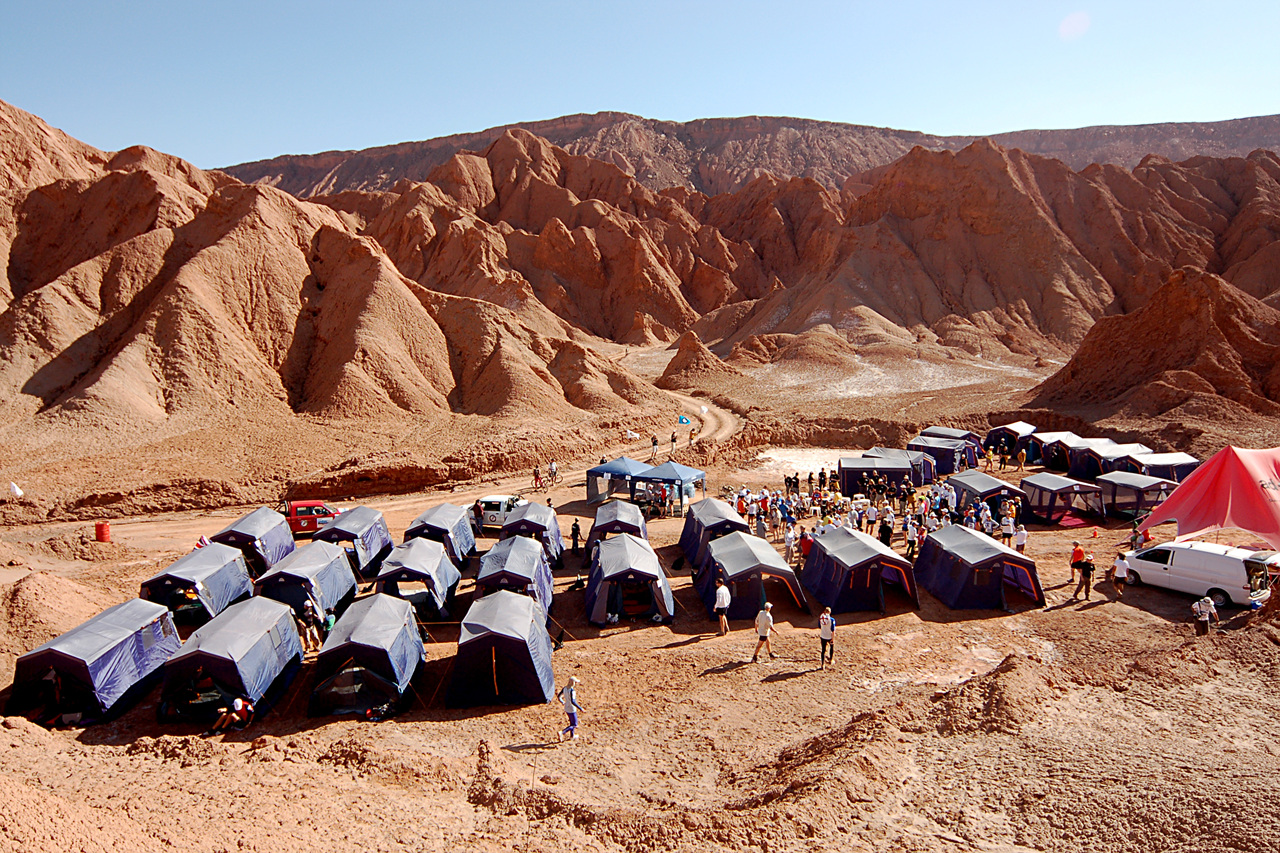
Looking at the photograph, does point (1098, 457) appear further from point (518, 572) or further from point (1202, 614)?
point (518, 572)

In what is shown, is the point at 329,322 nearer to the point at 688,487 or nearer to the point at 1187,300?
the point at 688,487

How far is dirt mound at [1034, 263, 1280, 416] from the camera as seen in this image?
110 feet

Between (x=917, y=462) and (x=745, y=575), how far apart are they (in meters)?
16.0

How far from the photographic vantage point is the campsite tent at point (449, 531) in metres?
19.9

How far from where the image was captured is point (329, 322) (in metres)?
39.5

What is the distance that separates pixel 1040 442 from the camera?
3200cm

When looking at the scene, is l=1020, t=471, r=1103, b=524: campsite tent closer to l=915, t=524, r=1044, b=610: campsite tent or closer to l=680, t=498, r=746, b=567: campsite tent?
l=915, t=524, r=1044, b=610: campsite tent

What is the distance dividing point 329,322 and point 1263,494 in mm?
40418

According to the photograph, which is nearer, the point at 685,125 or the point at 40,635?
the point at 40,635

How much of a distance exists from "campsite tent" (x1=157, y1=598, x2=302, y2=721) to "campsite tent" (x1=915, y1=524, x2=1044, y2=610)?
14677 millimetres

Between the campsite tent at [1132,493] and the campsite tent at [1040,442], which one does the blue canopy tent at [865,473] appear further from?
the campsite tent at [1040,442]

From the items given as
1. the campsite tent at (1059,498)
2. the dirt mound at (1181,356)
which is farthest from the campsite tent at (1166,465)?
the dirt mound at (1181,356)

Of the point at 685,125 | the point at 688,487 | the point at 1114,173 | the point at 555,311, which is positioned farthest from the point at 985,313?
the point at 685,125

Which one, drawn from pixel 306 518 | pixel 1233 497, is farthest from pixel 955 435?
pixel 306 518
